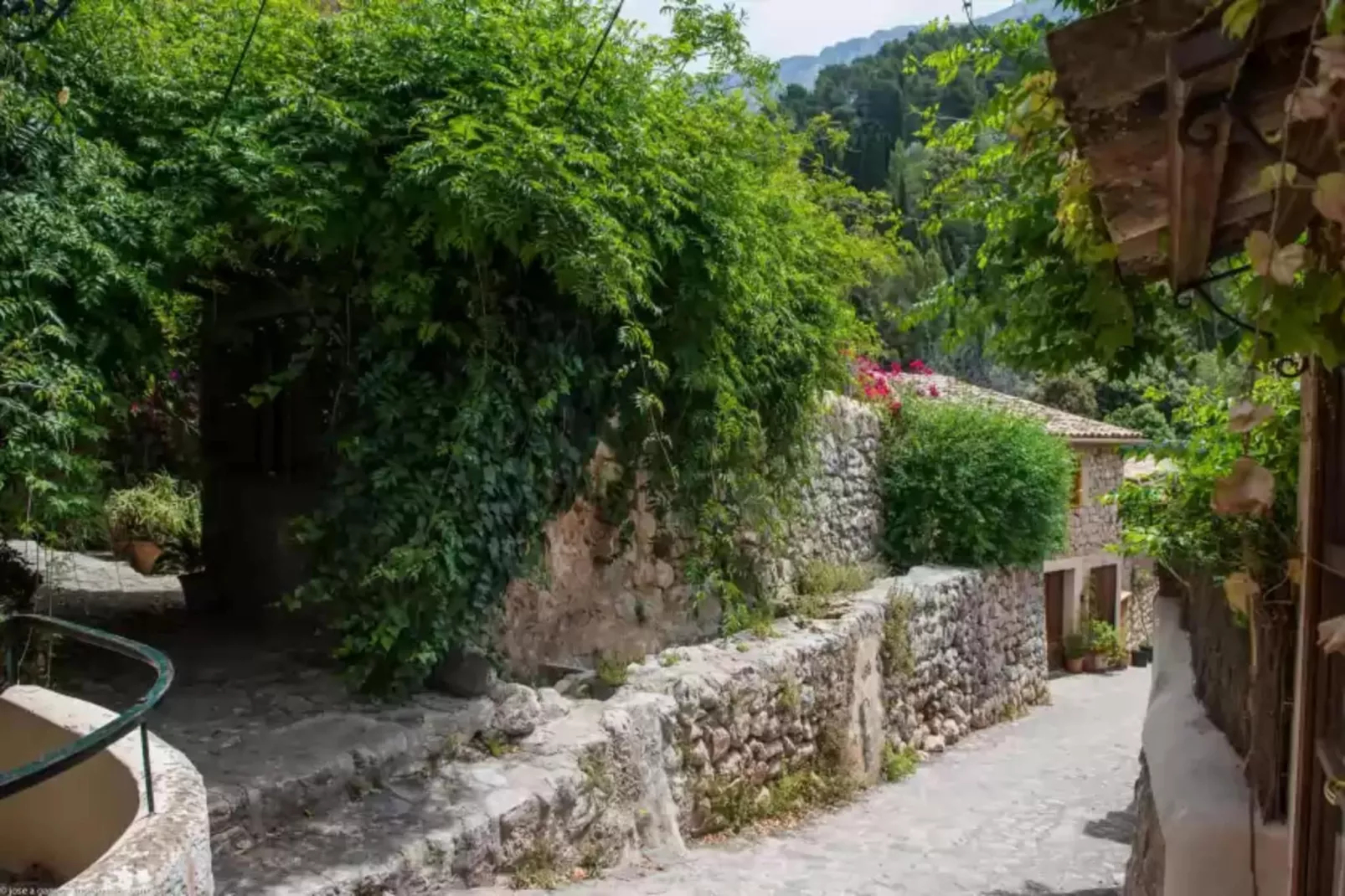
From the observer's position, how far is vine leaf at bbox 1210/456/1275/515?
1865 millimetres

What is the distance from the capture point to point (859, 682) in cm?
833

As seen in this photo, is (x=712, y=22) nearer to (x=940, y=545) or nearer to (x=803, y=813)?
(x=803, y=813)

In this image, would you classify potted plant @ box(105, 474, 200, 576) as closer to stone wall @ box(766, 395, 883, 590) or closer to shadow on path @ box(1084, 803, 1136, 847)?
stone wall @ box(766, 395, 883, 590)

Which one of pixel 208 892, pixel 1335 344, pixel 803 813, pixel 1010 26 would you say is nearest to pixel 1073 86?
pixel 1335 344

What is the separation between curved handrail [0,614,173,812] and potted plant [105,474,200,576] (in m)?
6.45

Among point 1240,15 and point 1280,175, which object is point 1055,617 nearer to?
point 1280,175

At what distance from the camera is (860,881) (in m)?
5.41

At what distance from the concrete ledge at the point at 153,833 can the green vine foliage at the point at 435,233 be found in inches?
79.7

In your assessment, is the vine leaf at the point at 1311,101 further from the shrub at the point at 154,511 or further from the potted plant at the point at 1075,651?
the potted plant at the point at 1075,651

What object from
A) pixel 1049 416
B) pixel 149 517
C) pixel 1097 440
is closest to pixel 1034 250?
pixel 149 517

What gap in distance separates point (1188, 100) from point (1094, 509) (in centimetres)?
1621

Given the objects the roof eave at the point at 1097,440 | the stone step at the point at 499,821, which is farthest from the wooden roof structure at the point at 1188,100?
the roof eave at the point at 1097,440

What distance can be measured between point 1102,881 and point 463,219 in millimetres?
5394

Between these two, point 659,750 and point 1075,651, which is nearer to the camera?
point 659,750
